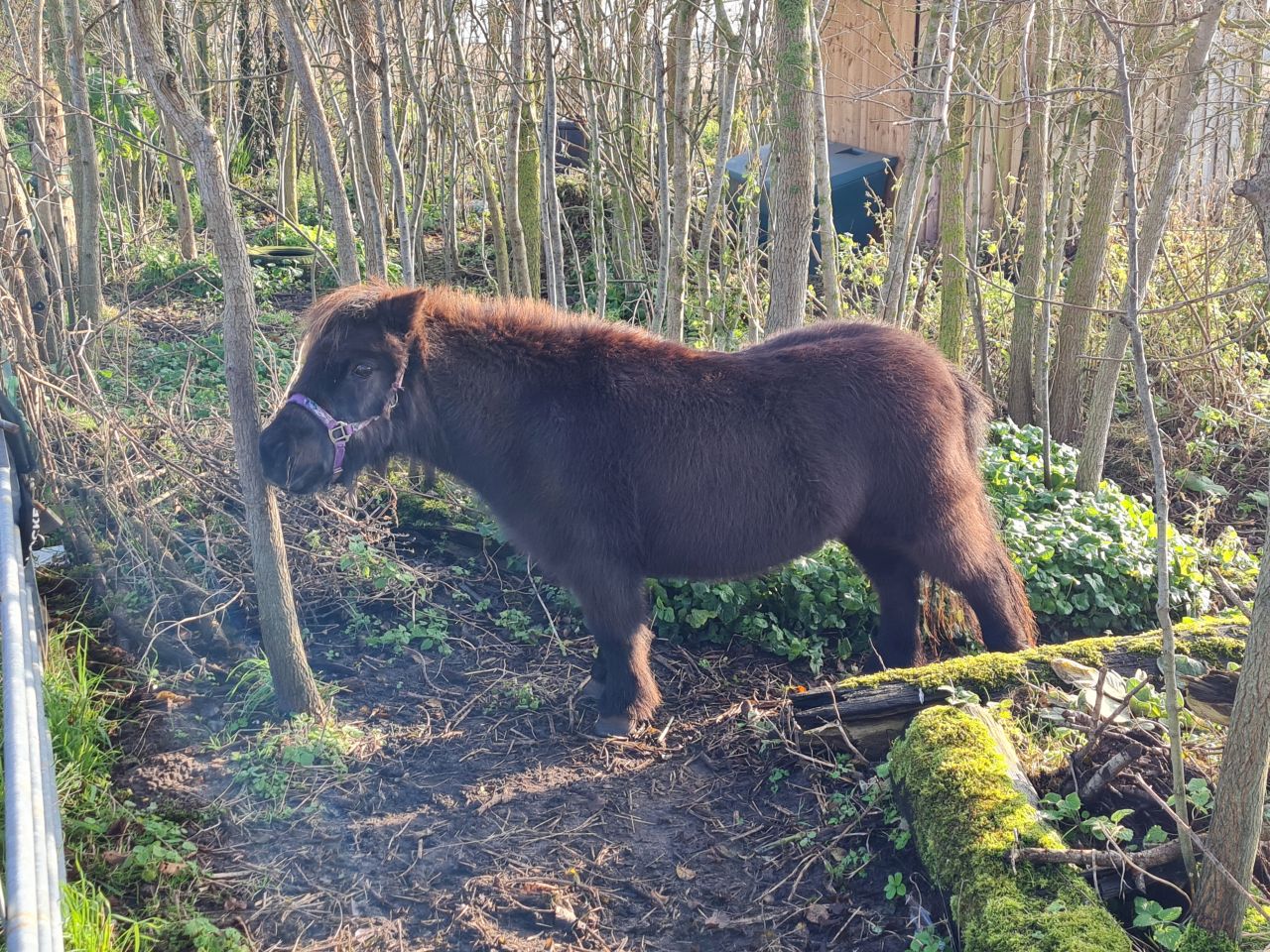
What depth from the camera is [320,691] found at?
14.6ft

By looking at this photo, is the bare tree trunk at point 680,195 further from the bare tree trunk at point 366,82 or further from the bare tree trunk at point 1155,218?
the bare tree trunk at point 1155,218

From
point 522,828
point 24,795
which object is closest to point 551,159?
point 522,828

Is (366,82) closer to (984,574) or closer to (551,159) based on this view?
(551,159)

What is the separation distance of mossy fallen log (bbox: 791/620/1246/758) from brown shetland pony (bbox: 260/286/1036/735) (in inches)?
24.7

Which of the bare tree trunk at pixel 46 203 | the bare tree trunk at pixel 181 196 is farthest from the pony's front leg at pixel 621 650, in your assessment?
the bare tree trunk at pixel 181 196

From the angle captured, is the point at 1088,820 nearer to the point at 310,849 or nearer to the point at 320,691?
the point at 310,849

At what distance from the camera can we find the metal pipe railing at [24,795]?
1795mm

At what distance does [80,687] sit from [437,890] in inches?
66.2

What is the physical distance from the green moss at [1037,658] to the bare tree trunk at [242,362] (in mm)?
2246

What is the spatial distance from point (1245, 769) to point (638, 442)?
8.42 feet

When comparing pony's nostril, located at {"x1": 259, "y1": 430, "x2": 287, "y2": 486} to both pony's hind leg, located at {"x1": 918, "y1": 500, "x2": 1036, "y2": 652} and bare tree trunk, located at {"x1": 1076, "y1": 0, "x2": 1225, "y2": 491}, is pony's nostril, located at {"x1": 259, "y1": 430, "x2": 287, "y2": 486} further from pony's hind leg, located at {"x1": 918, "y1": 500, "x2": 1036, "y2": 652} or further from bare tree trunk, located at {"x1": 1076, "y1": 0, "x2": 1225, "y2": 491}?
bare tree trunk, located at {"x1": 1076, "y1": 0, "x2": 1225, "y2": 491}

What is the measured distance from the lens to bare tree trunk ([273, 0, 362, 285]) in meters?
4.34

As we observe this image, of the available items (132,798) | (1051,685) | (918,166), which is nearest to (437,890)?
(132,798)

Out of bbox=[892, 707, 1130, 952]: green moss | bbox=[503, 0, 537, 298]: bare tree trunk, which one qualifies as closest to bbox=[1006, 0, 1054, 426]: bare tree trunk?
bbox=[503, 0, 537, 298]: bare tree trunk
